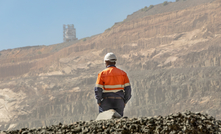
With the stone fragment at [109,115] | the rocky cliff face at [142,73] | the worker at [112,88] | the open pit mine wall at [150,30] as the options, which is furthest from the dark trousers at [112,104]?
the open pit mine wall at [150,30]

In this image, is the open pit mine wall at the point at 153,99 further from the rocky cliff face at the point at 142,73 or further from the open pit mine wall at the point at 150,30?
the open pit mine wall at the point at 150,30

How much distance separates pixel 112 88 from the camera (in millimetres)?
4191

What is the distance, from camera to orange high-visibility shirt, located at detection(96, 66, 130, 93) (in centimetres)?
416

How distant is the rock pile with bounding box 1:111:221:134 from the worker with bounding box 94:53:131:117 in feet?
2.56

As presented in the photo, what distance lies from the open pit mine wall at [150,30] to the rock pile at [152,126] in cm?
3381

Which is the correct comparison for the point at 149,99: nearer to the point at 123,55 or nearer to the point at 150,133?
the point at 123,55

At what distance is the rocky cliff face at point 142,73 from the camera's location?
2752cm

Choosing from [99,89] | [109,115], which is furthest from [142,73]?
[109,115]

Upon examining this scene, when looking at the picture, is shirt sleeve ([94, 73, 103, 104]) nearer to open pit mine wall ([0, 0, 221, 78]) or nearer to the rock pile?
the rock pile

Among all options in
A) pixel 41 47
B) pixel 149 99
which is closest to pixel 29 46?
pixel 41 47

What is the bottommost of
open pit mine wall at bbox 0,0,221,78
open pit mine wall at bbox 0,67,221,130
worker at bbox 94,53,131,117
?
open pit mine wall at bbox 0,67,221,130

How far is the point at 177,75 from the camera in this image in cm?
3000

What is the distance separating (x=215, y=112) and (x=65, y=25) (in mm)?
45379

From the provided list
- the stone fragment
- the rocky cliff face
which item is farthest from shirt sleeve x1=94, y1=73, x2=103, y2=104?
the rocky cliff face
